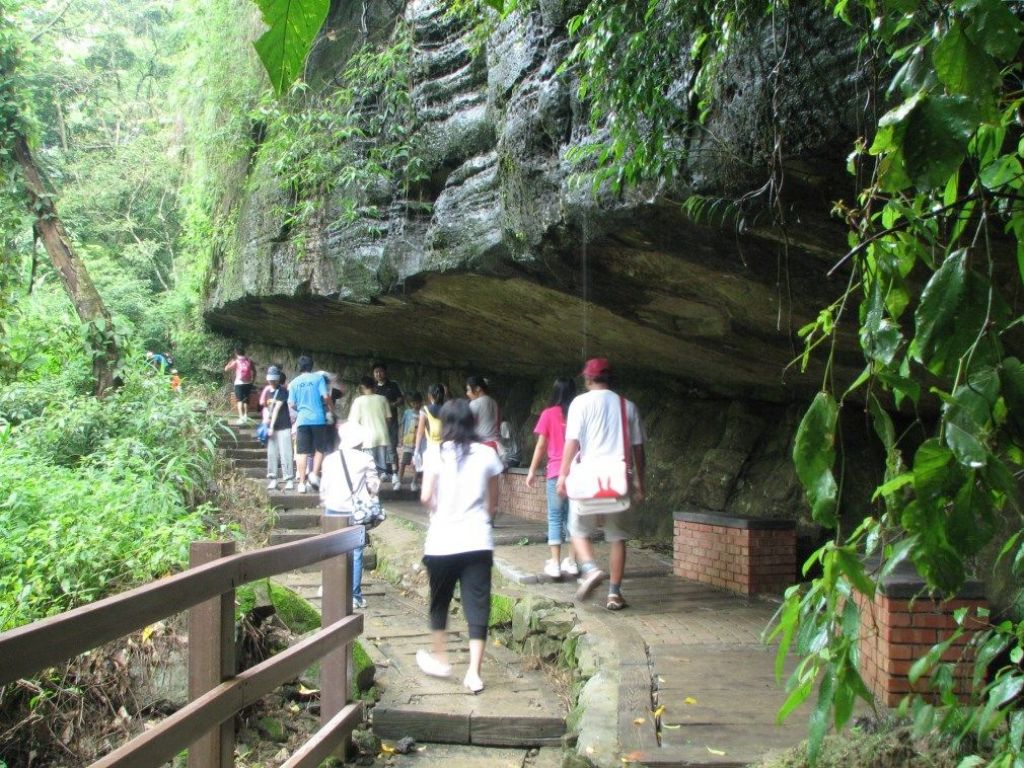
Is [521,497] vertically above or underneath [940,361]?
underneath

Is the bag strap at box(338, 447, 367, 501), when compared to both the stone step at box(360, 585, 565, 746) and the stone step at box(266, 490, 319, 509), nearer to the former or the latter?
the stone step at box(360, 585, 565, 746)

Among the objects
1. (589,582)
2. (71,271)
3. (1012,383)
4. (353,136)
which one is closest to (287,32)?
(1012,383)

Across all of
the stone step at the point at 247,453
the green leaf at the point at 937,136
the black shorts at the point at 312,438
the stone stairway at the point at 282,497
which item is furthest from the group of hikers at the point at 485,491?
the stone step at the point at 247,453

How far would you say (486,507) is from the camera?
17.4 feet

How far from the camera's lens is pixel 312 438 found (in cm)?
1005

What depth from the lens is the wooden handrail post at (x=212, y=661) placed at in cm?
318

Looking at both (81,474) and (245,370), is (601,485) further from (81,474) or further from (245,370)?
(245,370)

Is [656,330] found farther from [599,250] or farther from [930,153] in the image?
[930,153]

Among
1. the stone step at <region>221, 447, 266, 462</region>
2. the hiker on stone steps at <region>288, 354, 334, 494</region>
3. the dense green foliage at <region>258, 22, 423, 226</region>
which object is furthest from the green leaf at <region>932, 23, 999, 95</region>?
the stone step at <region>221, 447, 266, 462</region>

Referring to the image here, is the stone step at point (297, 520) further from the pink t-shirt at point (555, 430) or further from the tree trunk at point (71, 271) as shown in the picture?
the pink t-shirt at point (555, 430)

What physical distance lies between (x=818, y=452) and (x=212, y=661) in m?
2.58

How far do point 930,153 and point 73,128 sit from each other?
24.7 meters

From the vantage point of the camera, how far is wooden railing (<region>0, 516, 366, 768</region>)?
2.26m

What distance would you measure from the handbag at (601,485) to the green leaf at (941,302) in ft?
15.3
